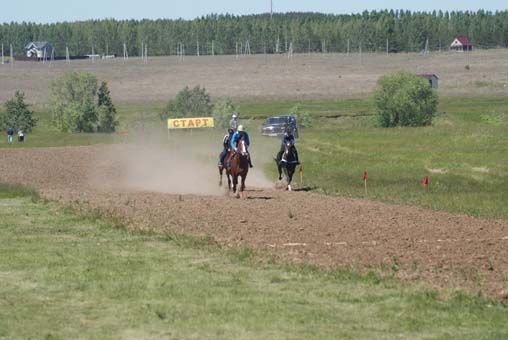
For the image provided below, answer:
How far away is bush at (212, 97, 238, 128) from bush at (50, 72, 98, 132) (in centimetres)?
1155

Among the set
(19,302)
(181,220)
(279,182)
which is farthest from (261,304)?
(279,182)

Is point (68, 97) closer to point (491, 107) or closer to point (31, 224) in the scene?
point (491, 107)

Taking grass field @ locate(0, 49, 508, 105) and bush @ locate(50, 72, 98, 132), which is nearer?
bush @ locate(50, 72, 98, 132)

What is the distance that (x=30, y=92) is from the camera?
161500 mm

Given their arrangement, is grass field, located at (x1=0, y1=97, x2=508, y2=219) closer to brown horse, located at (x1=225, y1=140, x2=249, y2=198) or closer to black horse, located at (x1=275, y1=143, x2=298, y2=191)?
black horse, located at (x1=275, y1=143, x2=298, y2=191)

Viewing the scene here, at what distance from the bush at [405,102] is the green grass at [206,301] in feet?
227

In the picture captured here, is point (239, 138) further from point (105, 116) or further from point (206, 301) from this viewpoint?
point (105, 116)

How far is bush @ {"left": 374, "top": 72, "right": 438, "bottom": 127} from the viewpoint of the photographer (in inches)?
3546

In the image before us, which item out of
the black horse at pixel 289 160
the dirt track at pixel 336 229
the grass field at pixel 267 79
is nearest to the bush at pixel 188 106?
the grass field at pixel 267 79

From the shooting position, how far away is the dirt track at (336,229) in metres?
18.6

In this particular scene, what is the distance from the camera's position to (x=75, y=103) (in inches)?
4021

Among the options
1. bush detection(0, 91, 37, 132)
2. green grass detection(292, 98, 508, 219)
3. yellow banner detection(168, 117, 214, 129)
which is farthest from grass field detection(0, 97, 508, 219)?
bush detection(0, 91, 37, 132)

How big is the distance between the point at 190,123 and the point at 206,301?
74.0m

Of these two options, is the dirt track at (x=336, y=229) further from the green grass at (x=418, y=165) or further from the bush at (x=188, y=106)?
the bush at (x=188, y=106)
